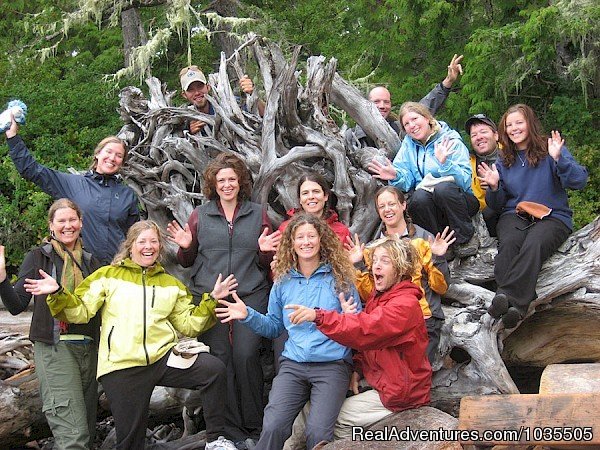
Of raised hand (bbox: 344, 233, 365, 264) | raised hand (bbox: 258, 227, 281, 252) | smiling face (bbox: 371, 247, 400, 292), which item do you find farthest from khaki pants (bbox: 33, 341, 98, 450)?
smiling face (bbox: 371, 247, 400, 292)

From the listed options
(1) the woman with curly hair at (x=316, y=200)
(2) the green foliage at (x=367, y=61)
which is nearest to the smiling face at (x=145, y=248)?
(1) the woman with curly hair at (x=316, y=200)

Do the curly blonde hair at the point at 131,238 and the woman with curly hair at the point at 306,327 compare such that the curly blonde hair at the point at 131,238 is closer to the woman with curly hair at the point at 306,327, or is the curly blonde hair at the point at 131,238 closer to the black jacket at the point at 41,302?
the black jacket at the point at 41,302

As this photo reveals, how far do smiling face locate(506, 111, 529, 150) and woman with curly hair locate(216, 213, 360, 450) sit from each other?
1750mm

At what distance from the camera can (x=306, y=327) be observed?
16.8 feet

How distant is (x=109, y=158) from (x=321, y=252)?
6.82ft

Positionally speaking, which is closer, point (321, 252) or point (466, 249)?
point (321, 252)

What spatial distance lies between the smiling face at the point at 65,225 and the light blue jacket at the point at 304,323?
55.3 inches

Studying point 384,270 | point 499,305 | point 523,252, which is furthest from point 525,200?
point 384,270

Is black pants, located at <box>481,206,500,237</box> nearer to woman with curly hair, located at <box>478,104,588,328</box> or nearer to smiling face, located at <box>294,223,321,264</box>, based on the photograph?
woman with curly hair, located at <box>478,104,588,328</box>

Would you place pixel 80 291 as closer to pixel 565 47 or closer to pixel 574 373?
pixel 574 373

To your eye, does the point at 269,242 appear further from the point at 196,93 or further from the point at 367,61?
the point at 367,61

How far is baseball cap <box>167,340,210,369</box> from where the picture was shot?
5348mm

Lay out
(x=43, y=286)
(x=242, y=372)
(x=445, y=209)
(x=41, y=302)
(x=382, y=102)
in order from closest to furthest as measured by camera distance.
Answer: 1. (x=43, y=286)
2. (x=41, y=302)
3. (x=242, y=372)
4. (x=445, y=209)
5. (x=382, y=102)

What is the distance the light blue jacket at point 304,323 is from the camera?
504cm
